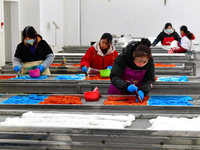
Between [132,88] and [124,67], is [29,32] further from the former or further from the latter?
[132,88]

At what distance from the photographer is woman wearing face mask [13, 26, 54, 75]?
4449mm

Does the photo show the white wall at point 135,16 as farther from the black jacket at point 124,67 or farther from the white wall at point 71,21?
the black jacket at point 124,67

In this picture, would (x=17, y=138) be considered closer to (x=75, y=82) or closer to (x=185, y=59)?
(x=75, y=82)

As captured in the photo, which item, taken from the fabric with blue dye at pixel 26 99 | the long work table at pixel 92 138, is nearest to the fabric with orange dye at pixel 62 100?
the fabric with blue dye at pixel 26 99

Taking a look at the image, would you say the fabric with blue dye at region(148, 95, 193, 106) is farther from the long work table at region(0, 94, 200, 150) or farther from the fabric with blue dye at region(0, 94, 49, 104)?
the fabric with blue dye at region(0, 94, 49, 104)

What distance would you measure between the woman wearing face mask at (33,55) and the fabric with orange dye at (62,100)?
151 cm

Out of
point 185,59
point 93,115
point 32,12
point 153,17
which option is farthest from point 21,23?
point 153,17

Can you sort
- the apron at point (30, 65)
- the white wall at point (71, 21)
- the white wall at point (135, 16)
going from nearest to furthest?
the apron at point (30, 65), the white wall at point (71, 21), the white wall at point (135, 16)

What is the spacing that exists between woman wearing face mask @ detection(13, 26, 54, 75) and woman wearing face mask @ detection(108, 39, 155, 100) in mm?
1761

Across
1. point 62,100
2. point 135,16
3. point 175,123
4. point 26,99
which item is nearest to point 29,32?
point 26,99

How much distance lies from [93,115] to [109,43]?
7.06 feet

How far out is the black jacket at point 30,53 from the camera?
176 inches

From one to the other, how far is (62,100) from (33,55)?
187 centimetres

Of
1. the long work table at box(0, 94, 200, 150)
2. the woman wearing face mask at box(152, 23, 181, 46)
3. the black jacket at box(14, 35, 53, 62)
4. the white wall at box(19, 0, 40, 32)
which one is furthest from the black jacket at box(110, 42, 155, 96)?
the white wall at box(19, 0, 40, 32)
